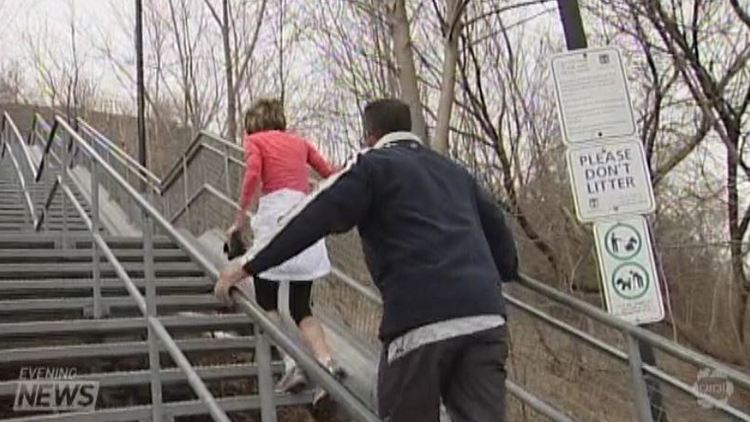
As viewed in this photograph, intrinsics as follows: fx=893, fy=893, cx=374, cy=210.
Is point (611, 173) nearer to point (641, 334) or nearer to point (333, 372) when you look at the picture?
point (641, 334)

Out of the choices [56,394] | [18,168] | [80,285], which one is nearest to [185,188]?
[18,168]

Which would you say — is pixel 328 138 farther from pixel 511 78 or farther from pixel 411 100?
pixel 411 100

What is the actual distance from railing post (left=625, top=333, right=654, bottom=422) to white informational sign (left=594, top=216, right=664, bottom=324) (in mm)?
146

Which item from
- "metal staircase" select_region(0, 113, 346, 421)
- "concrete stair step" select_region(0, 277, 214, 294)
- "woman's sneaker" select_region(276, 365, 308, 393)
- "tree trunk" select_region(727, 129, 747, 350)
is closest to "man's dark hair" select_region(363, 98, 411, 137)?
"metal staircase" select_region(0, 113, 346, 421)

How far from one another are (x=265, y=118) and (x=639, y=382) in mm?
2132

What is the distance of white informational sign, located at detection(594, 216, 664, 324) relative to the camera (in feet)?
11.6

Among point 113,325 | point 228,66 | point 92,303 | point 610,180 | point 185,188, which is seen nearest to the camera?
point 610,180

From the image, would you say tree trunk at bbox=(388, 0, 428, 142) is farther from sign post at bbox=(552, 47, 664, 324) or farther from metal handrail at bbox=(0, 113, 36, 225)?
sign post at bbox=(552, 47, 664, 324)

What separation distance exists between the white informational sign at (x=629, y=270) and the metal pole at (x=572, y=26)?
104 centimetres

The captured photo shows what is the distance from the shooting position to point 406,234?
2.47 meters

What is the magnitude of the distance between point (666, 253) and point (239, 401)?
8.13 meters

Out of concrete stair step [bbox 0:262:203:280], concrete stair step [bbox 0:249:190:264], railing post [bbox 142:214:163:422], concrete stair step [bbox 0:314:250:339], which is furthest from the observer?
concrete stair step [bbox 0:249:190:264]

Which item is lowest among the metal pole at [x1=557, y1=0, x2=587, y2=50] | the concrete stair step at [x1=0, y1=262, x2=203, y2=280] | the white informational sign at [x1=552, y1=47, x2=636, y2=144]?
the concrete stair step at [x1=0, y1=262, x2=203, y2=280]

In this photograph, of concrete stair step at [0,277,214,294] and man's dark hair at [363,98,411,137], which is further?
concrete stair step at [0,277,214,294]
